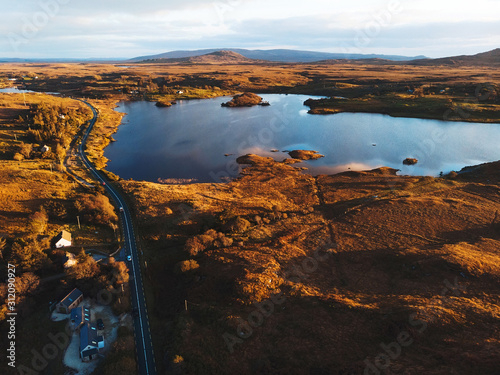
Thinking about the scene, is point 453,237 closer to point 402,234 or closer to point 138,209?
point 402,234

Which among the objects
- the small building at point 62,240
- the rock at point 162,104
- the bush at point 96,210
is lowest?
the small building at point 62,240

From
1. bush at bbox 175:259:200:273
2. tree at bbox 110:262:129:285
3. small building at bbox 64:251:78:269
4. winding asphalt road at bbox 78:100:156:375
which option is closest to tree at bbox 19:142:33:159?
winding asphalt road at bbox 78:100:156:375

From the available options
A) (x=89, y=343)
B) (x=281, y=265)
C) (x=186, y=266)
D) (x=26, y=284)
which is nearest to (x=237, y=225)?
(x=281, y=265)

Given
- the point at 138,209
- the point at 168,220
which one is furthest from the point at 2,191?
the point at 168,220

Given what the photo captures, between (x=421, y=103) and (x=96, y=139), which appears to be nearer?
(x=96, y=139)
